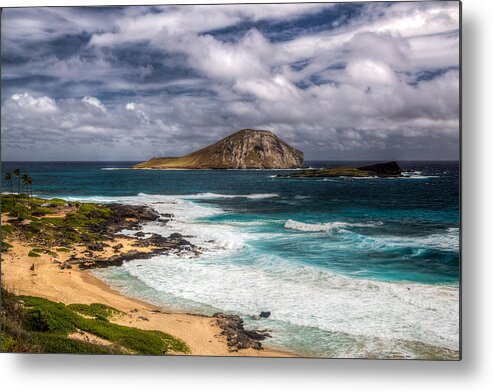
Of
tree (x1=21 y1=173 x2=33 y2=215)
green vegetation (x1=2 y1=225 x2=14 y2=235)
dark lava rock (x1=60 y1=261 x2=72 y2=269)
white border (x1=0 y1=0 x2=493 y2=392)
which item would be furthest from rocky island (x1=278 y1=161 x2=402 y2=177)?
green vegetation (x1=2 y1=225 x2=14 y2=235)

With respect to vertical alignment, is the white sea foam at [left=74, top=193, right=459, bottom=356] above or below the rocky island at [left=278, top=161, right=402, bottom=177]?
below

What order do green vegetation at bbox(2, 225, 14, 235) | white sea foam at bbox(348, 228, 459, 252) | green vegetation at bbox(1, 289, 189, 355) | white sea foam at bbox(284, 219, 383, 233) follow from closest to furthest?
white sea foam at bbox(348, 228, 459, 252)
green vegetation at bbox(1, 289, 189, 355)
white sea foam at bbox(284, 219, 383, 233)
green vegetation at bbox(2, 225, 14, 235)

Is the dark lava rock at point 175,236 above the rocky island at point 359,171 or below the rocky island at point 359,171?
below

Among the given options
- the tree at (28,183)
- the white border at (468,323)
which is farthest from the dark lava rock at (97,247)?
the white border at (468,323)

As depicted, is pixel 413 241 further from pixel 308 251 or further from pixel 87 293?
pixel 87 293

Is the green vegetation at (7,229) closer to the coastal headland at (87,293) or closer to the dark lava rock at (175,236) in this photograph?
the coastal headland at (87,293)

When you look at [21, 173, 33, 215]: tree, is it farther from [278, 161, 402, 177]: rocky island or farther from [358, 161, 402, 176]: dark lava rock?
[358, 161, 402, 176]: dark lava rock

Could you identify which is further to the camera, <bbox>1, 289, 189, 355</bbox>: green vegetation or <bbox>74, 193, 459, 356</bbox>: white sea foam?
<bbox>1, 289, 189, 355</bbox>: green vegetation

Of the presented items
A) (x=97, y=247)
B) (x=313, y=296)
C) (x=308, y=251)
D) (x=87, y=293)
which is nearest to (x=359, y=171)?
(x=308, y=251)
